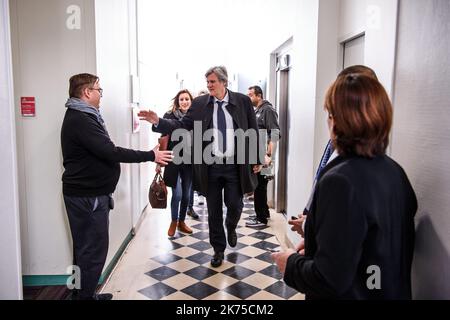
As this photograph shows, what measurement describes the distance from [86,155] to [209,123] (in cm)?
124

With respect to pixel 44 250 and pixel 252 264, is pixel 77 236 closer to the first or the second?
pixel 44 250

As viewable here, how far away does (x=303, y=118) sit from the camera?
3.52 m

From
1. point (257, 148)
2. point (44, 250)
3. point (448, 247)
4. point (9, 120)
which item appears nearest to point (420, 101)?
point (448, 247)

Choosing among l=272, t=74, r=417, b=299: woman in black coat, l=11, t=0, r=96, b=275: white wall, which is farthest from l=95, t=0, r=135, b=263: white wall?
l=272, t=74, r=417, b=299: woman in black coat

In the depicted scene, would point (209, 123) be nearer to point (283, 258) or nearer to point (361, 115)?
point (283, 258)

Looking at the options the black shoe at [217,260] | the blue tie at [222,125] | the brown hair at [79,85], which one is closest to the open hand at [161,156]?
the brown hair at [79,85]

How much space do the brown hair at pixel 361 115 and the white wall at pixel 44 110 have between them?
88.5 inches

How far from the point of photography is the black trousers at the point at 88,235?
2.38 metres

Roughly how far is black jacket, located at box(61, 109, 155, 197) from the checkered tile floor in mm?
961

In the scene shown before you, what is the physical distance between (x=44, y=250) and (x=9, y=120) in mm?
1573

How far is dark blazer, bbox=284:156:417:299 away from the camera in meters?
1.02

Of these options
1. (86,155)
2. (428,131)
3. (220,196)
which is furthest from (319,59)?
(86,155)

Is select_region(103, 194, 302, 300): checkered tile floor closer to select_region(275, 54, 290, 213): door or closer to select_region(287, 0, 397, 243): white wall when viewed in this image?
select_region(287, 0, 397, 243): white wall

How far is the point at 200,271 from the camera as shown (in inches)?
130
